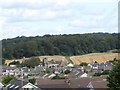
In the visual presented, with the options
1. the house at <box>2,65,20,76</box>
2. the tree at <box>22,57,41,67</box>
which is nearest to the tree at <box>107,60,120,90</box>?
the house at <box>2,65,20,76</box>

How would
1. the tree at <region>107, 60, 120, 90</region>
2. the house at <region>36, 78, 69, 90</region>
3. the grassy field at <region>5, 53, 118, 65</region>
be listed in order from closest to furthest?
the tree at <region>107, 60, 120, 90</region> → the house at <region>36, 78, 69, 90</region> → the grassy field at <region>5, 53, 118, 65</region>

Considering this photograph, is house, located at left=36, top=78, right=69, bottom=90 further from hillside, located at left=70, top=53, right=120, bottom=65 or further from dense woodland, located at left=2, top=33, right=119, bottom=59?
dense woodland, located at left=2, top=33, right=119, bottom=59

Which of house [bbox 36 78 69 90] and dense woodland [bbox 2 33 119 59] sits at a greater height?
house [bbox 36 78 69 90]

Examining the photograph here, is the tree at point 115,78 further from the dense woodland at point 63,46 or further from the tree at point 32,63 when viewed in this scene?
the dense woodland at point 63,46

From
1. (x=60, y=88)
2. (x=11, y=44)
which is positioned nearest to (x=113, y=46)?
(x=11, y=44)

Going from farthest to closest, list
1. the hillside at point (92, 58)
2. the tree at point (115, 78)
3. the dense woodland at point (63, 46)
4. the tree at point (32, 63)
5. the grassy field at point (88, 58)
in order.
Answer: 1. the dense woodland at point (63, 46)
2. the hillside at point (92, 58)
3. the grassy field at point (88, 58)
4. the tree at point (32, 63)
5. the tree at point (115, 78)

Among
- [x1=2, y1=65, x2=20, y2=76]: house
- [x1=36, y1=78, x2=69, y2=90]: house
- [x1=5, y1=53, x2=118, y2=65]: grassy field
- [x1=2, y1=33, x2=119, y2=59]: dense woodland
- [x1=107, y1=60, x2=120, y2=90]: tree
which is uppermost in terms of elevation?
[x1=107, y1=60, x2=120, y2=90]: tree

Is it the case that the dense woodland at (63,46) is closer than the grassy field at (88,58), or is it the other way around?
the grassy field at (88,58)

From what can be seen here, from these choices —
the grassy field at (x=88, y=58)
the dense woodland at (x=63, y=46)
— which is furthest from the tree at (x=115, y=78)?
the dense woodland at (x=63, y=46)

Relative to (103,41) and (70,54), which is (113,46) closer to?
(103,41)

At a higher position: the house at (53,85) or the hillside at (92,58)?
the house at (53,85)

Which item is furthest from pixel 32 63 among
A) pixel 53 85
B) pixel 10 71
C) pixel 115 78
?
pixel 115 78
